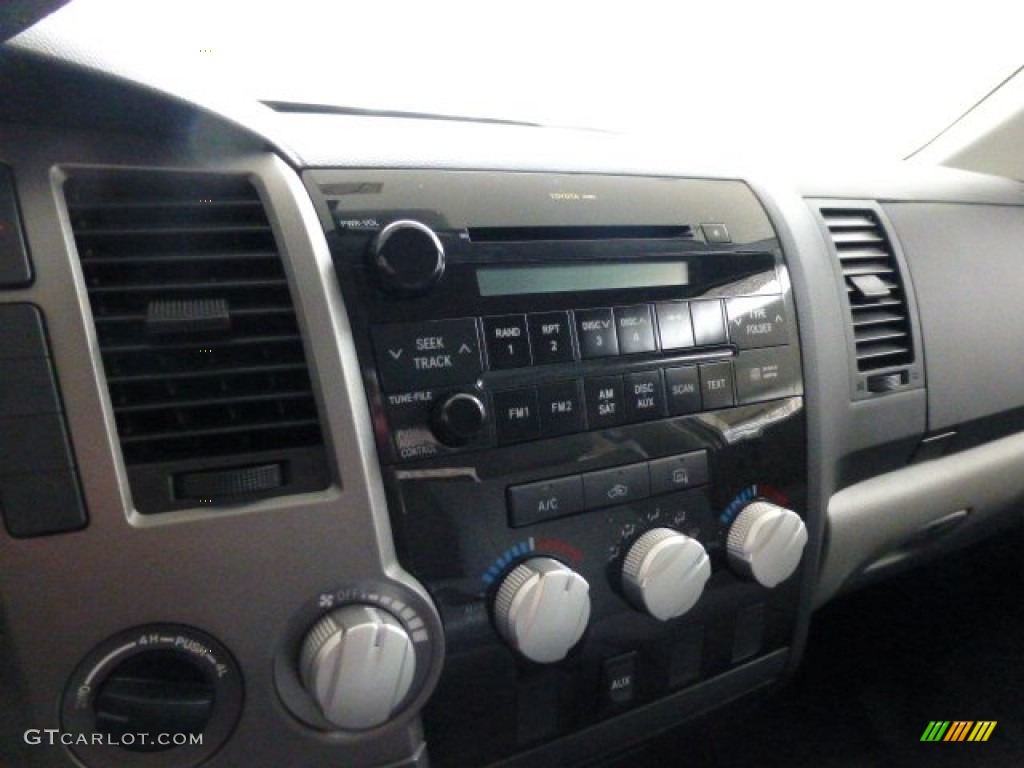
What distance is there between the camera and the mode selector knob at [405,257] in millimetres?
546

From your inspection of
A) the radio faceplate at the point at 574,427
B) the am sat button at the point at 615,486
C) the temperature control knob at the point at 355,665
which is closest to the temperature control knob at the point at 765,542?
the radio faceplate at the point at 574,427

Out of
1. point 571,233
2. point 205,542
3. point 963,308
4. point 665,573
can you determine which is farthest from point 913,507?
point 205,542

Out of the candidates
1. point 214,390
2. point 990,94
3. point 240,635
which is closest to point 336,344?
point 214,390

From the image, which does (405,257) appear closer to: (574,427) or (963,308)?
(574,427)

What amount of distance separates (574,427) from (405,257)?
0.20 meters

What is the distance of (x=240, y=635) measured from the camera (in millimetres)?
504

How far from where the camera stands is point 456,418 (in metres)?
0.56

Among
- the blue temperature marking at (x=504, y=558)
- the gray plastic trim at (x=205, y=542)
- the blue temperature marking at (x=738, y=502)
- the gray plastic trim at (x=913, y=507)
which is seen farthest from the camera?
the gray plastic trim at (x=913, y=507)

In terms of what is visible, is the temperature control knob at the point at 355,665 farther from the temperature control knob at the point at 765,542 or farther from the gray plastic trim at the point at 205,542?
the temperature control knob at the point at 765,542

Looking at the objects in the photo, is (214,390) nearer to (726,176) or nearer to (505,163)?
(505,163)

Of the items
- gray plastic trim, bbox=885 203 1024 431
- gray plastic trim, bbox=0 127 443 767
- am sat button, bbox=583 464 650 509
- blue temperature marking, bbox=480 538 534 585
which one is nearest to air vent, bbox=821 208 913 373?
gray plastic trim, bbox=885 203 1024 431

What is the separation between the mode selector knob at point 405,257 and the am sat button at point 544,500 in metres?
A: 0.18

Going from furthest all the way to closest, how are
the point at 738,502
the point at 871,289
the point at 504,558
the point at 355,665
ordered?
the point at 871,289, the point at 738,502, the point at 504,558, the point at 355,665

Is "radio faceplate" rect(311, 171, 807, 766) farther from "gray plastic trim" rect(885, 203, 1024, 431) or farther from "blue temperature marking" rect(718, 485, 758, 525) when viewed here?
"gray plastic trim" rect(885, 203, 1024, 431)
